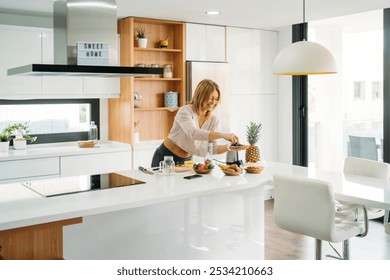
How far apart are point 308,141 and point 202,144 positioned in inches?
100

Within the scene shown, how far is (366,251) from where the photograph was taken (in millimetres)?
4258

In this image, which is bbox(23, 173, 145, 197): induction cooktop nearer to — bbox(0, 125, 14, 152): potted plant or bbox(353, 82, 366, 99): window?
bbox(0, 125, 14, 152): potted plant

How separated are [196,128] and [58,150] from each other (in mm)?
1799

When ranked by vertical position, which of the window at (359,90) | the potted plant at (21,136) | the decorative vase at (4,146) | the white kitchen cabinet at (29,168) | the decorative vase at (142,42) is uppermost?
the decorative vase at (142,42)

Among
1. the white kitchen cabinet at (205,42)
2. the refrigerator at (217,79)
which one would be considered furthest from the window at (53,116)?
the white kitchen cabinet at (205,42)

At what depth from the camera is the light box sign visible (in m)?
3.22

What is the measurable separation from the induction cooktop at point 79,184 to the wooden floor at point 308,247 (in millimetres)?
1594

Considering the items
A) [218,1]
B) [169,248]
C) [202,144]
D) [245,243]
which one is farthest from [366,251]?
[218,1]

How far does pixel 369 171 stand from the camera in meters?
3.69

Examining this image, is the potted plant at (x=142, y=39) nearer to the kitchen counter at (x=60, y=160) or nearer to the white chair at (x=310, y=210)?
the kitchen counter at (x=60, y=160)

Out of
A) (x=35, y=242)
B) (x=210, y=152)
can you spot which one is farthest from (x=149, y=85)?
(x=35, y=242)

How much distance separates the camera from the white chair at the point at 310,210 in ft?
9.46

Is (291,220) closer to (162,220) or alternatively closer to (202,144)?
(162,220)

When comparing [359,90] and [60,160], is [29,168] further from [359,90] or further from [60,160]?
[359,90]
